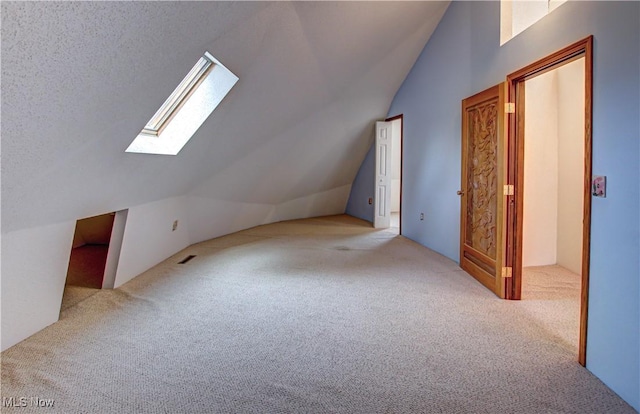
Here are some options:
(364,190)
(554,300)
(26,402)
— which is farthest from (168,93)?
(364,190)

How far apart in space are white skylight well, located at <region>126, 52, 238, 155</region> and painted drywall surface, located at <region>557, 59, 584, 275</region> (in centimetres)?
341

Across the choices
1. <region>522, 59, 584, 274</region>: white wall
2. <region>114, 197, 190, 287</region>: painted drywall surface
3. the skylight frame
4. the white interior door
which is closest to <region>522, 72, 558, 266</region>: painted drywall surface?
<region>522, 59, 584, 274</region>: white wall

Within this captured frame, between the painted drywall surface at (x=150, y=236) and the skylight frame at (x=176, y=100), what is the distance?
83 centimetres

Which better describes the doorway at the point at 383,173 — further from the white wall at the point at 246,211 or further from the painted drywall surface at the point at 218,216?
the painted drywall surface at the point at 218,216

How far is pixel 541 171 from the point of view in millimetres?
4305

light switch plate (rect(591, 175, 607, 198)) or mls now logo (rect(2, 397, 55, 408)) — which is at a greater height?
light switch plate (rect(591, 175, 607, 198))

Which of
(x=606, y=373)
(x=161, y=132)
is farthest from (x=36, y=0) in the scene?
(x=606, y=373)

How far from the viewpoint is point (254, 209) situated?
6.80 m

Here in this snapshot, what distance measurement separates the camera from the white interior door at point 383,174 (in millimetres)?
6801

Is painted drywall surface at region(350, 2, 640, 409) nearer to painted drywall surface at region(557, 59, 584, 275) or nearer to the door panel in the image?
the door panel

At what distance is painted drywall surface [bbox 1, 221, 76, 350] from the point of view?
233 cm

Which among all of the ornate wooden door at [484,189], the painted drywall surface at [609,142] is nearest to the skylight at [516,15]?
the painted drywall surface at [609,142]

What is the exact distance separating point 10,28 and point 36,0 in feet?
0.44

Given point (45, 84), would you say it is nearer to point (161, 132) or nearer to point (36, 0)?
point (36, 0)
